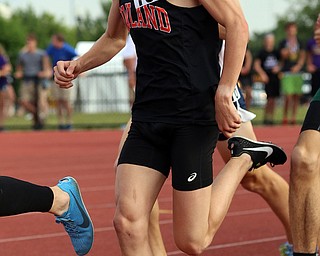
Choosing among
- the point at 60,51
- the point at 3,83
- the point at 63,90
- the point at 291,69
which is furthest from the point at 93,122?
the point at 291,69

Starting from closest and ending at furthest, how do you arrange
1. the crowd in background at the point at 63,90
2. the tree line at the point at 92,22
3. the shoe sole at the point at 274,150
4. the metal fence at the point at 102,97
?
the shoe sole at the point at 274,150 < the crowd in background at the point at 63,90 < the metal fence at the point at 102,97 < the tree line at the point at 92,22

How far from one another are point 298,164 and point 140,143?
972mm

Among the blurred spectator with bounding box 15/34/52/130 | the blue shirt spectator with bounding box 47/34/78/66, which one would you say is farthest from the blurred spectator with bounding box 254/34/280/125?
the blurred spectator with bounding box 15/34/52/130

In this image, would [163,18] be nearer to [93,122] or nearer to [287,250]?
[287,250]

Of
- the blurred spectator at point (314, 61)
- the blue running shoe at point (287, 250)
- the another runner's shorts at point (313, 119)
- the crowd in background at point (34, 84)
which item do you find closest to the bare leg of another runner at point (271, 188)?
the blue running shoe at point (287, 250)

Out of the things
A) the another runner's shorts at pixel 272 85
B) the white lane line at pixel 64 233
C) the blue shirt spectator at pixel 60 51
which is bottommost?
the another runner's shorts at pixel 272 85

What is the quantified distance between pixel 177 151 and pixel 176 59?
0.48 meters

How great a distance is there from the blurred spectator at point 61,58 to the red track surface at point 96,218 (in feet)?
17.7

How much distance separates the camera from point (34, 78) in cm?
2112

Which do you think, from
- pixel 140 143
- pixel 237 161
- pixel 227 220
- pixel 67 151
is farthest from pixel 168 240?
pixel 67 151

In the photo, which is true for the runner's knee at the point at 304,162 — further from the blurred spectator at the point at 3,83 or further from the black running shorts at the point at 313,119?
the blurred spectator at the point at 3,83

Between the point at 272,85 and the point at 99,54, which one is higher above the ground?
the point at 99,54

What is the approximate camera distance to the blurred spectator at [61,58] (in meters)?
19.5

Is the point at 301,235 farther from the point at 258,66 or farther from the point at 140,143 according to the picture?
the point at 258,66
